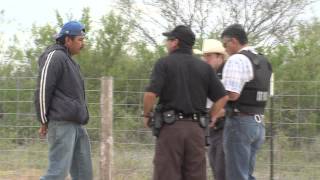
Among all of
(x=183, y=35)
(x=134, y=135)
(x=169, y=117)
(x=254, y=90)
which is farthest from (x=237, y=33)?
(x=134, y=135)

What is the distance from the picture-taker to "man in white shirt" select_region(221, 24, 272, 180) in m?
6.50

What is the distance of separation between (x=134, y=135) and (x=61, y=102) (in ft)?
8.30

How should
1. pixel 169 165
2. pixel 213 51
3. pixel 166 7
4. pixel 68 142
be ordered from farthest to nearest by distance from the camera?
1. pixel 166 7
2. pixel 213 51
3. pixel 68 142
4. pixel 169 165

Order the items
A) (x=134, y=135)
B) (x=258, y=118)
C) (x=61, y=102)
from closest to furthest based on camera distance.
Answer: (x=61, y=102) < (x=258, y=118) < (x=134, y=135)

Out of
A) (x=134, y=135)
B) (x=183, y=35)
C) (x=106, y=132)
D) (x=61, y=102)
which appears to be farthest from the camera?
(x=134, y=135)

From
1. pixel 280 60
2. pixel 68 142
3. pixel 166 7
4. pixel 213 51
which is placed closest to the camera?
pixel 68 142

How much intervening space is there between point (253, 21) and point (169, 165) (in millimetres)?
11697

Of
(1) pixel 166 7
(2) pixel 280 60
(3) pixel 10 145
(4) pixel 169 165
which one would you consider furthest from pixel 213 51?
(1) pixel 166 7

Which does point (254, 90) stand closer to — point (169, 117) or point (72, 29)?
point (169, 117)

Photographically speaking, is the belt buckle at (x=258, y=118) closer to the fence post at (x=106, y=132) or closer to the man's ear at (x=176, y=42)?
the man's ear at (x=176, y=42)

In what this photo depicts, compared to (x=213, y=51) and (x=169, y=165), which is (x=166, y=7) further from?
(x=169, y=165)

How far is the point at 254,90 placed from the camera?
6.59m

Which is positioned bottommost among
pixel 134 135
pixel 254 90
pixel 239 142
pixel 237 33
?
pixel 134 135

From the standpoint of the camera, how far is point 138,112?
891 cm
